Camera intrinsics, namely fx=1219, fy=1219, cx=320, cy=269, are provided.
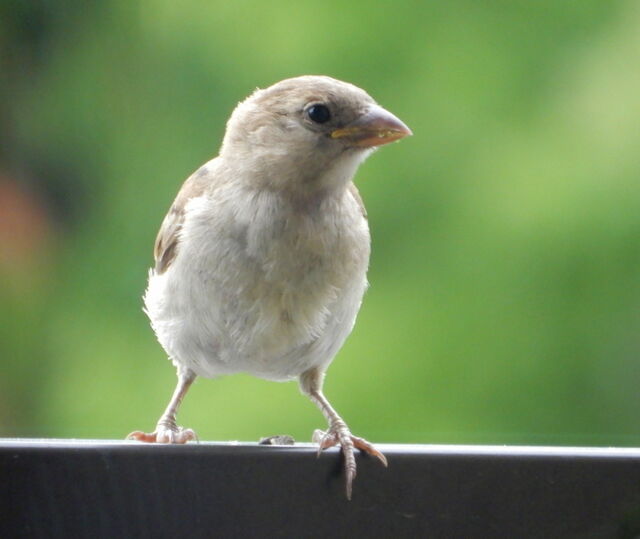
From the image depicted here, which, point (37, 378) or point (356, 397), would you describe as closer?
point (356, 397)

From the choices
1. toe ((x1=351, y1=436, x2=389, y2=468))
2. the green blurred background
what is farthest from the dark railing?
the green blurred background

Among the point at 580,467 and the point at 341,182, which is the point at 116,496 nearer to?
the point at 580,467

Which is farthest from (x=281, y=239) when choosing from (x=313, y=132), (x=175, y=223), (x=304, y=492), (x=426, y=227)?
(x=426, y=227)

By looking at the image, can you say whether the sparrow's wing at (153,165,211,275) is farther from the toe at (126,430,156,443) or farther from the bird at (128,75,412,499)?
the toe at (126,430,156,443)

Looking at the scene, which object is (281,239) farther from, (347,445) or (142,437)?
(142,437)

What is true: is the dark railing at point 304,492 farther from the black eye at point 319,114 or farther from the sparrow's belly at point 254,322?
the black eye at point 319,114

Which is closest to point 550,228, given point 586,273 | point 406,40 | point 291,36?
point 586,273
